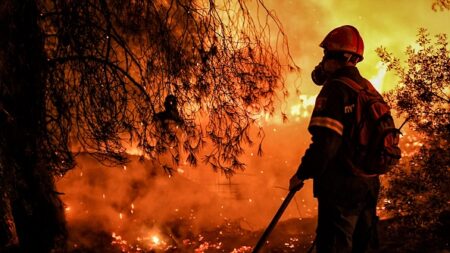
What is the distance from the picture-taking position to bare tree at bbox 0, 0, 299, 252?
4277mm

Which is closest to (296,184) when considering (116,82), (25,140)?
(116,82)

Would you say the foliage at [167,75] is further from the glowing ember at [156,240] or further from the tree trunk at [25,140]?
the glowing ember at [156,240]

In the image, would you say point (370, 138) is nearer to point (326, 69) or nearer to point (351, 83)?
point (351, 83)

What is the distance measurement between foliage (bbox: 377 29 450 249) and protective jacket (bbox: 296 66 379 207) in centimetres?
342

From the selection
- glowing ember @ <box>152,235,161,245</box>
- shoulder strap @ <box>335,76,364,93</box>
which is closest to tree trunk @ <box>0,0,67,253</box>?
shoulder strap @ <box>335,76,364,93</box>

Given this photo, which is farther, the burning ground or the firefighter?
the burning ground

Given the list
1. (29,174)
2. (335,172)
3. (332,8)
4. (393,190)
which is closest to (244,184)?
(332,8)

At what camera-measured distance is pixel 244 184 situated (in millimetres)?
25672

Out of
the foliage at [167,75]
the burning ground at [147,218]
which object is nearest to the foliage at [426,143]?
the burning ground at [147,218]

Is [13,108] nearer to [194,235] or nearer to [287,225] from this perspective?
[194,235]

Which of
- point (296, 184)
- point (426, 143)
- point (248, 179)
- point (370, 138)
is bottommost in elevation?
point (296, 184)

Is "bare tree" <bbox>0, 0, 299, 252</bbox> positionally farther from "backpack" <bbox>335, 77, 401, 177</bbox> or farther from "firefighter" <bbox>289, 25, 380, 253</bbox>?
"backpack" <bbox>335, 77, 401, 177</bbox>

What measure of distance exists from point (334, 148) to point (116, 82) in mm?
2793

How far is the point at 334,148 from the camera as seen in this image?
2.87 m
